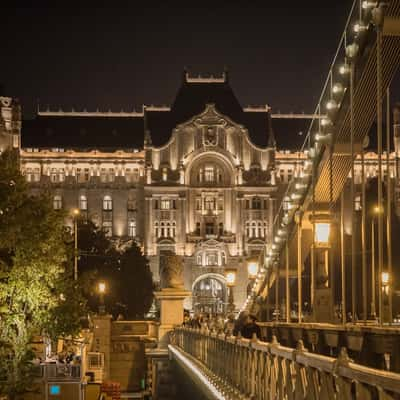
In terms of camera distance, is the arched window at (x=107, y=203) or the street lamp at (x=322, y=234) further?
the arched window at (x=107, y=203)

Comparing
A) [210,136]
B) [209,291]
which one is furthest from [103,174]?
[209,291]

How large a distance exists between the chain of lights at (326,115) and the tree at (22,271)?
798 centimetres

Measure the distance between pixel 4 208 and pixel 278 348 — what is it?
22770 millimetres

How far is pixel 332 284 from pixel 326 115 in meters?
4.38

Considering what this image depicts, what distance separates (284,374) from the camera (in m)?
12.9

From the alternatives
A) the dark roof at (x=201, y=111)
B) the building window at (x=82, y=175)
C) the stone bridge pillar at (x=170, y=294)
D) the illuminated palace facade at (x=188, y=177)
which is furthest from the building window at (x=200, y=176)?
the stone bridge pillar at (x=170, y=294)

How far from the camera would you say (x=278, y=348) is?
13148 millimetres

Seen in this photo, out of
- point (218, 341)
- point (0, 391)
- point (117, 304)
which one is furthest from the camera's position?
point (117, 304)

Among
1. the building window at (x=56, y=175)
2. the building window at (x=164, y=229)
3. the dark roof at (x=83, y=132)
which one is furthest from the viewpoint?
the dark roof at (x=83, y=132)

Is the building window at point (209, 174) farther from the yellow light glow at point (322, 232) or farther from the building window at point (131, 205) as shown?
the yellow light glow at point (322, 232)

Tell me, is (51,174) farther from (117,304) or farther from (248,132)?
(117,304)

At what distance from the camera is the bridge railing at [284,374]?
8.31m

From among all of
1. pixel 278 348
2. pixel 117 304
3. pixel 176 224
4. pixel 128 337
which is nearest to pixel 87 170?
pixel 176 224

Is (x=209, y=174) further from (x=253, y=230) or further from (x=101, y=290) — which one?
(x=101, y=290)
